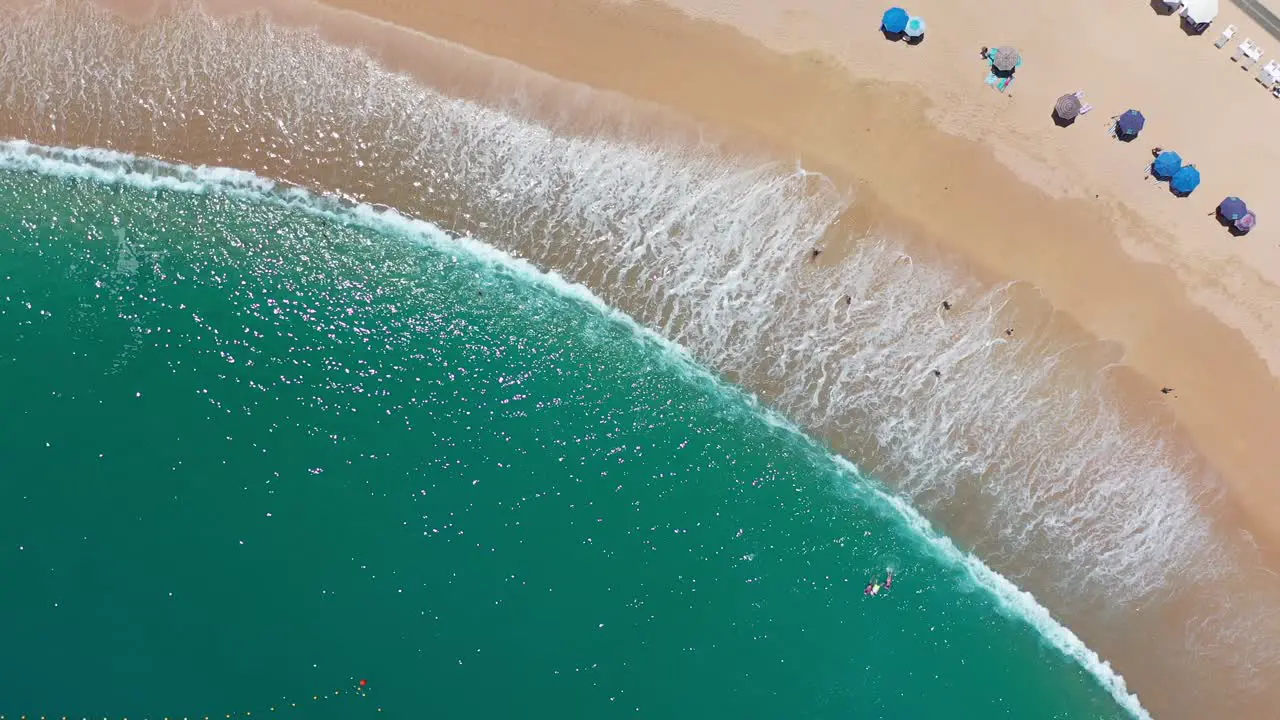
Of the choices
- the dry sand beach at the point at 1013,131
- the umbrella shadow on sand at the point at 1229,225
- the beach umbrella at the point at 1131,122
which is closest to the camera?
the beach umbrella at the point at 1131,122

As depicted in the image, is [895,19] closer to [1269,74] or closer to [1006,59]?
[1006,59]

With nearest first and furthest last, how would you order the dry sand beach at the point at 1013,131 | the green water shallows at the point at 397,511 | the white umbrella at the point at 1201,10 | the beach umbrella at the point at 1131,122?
the white umbrella at the point at 1201,10
the beach umbrella at the point at 1131,122
the dry sand beach at the point at 1013,131
the green water shallows at the point at 397,511

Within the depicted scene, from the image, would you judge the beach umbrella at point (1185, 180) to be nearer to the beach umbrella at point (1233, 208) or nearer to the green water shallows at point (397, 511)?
the beach umbrella at point (1233, 208)

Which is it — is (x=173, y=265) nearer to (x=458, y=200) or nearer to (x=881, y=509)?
(x=458, y=200)

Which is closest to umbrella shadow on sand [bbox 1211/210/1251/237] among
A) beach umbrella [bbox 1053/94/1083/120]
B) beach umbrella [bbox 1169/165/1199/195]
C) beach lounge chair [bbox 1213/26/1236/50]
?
beach umbrella [bbox 1169/165/1199/195]

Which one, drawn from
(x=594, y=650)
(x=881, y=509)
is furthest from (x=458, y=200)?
(x=881, y=509)

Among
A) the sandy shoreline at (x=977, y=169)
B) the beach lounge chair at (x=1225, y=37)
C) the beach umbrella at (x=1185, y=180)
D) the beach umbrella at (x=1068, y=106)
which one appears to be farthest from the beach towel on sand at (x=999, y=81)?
the beach lounge chair at (x=1225, y=37)

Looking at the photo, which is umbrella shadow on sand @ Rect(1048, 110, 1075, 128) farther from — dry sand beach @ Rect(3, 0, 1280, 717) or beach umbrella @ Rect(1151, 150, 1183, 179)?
beach umbrella @ Rect(1151, 150, 1183, 179)
